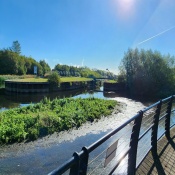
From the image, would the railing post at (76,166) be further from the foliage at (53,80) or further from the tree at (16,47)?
the tree at (16,47)

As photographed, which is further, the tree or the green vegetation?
the tree

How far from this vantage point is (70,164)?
126 cm

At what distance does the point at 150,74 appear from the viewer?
1553 inches

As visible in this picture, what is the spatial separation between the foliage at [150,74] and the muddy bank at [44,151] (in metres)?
29.2

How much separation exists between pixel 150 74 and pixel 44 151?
3470cm

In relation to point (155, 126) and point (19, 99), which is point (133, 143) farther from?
point (19, 99)

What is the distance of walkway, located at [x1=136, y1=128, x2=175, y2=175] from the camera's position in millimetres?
3284

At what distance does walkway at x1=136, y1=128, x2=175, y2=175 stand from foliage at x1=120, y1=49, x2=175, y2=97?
111 ft

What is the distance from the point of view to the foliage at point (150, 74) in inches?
1512

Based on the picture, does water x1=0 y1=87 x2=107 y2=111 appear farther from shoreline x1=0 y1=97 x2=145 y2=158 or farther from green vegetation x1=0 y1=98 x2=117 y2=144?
shoreline x1=0 y1=97 x2=145 y2=158

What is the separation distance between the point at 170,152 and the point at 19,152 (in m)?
5.80

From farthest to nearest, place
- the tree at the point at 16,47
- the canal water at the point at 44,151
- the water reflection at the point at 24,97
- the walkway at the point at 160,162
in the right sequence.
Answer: the tree at the point at 16,47 → the water reflection at the point at 24,97 → the canal water at the point at 44,151 → the walkway at the point at 160,162

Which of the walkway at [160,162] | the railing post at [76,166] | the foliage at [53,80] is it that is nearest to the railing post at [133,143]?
the walkway at [160,162]

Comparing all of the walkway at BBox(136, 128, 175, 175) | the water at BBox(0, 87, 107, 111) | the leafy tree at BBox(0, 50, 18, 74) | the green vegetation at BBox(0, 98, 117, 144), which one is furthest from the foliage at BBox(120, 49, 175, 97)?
the walkway at BBox(136, 128, 175, 175)
